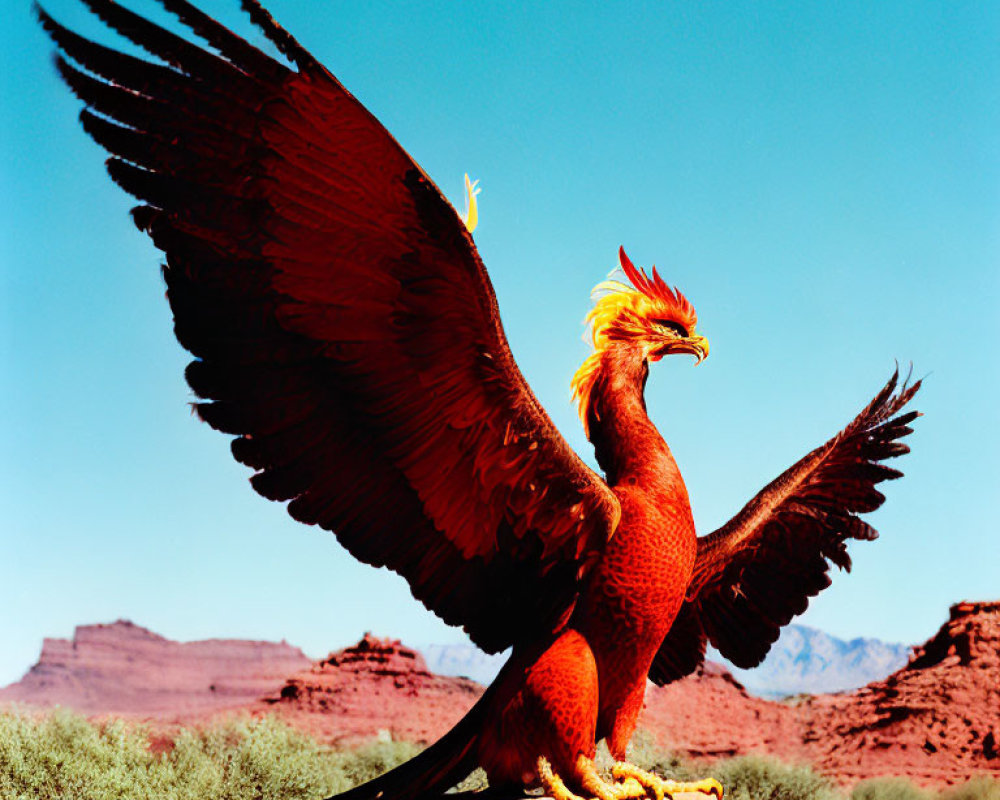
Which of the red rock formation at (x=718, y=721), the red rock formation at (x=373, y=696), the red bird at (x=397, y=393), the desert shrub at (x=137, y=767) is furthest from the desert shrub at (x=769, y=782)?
the red bird at (x=397, y=393)

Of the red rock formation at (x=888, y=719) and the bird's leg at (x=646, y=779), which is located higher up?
the red rock formation at (x=888, y=719)

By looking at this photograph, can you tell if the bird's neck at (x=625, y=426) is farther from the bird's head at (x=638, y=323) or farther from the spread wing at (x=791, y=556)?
the spread wing at (x=791, y=556)

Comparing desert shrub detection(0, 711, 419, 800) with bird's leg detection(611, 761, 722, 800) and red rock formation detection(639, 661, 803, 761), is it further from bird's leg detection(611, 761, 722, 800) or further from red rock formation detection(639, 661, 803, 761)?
red rock formation detection(639, 661, 803, 761)

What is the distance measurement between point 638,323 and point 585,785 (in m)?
2.09

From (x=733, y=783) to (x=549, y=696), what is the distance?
1093cm

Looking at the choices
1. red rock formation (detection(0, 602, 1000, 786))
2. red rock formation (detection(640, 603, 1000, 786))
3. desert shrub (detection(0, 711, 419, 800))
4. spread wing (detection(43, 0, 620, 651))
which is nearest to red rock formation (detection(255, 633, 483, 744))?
red rock formation (detection(0, 602, 1000, 786))

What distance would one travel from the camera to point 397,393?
3.68m

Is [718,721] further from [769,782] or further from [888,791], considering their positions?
[769,782]

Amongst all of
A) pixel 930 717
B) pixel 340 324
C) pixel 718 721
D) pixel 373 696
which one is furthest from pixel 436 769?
pixel 373 696

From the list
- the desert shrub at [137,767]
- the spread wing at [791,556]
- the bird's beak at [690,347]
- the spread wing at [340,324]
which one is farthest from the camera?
the desert shrub at [137,767]

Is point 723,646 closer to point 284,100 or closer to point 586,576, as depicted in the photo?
point 586,576

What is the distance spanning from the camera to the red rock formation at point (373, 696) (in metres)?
21.3

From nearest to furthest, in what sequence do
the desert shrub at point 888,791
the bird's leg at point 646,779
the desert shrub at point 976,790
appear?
the bird's leg at point 646,779 → the desert shrub at point 888,791 → the desert shrub at point 976,790

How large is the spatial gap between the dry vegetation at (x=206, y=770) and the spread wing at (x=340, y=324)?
294 inches
